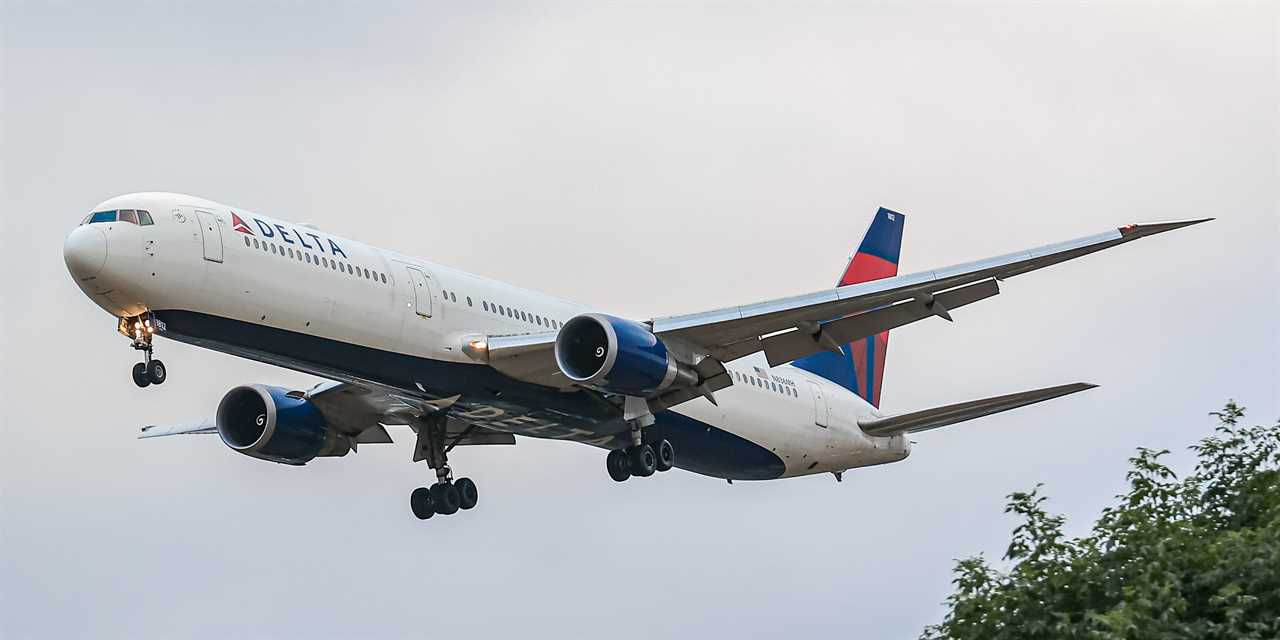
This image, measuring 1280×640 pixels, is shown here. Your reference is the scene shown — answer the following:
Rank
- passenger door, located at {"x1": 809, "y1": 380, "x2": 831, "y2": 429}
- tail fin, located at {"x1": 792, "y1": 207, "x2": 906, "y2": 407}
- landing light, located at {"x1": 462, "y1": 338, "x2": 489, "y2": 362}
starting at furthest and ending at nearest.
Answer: tail fin, located at {"x1": 792, "y1": 207, "x2": 906, "y2": 407} < passenger door, located at {"x1": 809, "y1": 380, "x2": 831, "y2": 429} < landing light, located at {"x1": 462, "y1": 338, "x2": 489, "y2": 362}

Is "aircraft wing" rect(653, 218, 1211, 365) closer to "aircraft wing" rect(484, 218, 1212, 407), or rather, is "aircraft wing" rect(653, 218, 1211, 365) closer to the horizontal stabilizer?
"aircraft wing" rect(484, 218, 1212, 407)

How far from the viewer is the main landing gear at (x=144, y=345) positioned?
1366 inches

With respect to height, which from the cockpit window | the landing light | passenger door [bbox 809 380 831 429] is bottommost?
the landing light

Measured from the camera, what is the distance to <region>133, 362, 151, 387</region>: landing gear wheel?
113ft

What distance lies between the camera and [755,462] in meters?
46.5

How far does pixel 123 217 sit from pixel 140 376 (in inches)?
115

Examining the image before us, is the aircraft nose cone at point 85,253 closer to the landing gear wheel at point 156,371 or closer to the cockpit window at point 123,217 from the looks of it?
the cockpit window at point 123,217

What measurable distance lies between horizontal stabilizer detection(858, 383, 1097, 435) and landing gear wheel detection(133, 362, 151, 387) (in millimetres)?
17961

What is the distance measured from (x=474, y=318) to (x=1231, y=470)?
50.7 ft

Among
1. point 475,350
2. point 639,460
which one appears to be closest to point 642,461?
point 639,460

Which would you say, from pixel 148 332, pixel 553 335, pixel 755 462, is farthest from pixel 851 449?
pixel 148 332

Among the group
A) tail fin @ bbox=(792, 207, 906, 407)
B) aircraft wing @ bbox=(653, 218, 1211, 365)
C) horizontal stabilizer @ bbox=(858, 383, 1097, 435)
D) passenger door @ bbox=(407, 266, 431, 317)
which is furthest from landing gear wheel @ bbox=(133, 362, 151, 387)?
tail fin @ bbox=(792, 207, 906, 407)

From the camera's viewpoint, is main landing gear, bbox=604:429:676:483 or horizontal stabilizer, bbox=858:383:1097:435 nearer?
horizontal stabilizer, bbox=858:383:1097:435

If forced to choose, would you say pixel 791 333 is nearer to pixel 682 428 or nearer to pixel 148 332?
pixel 682 428
